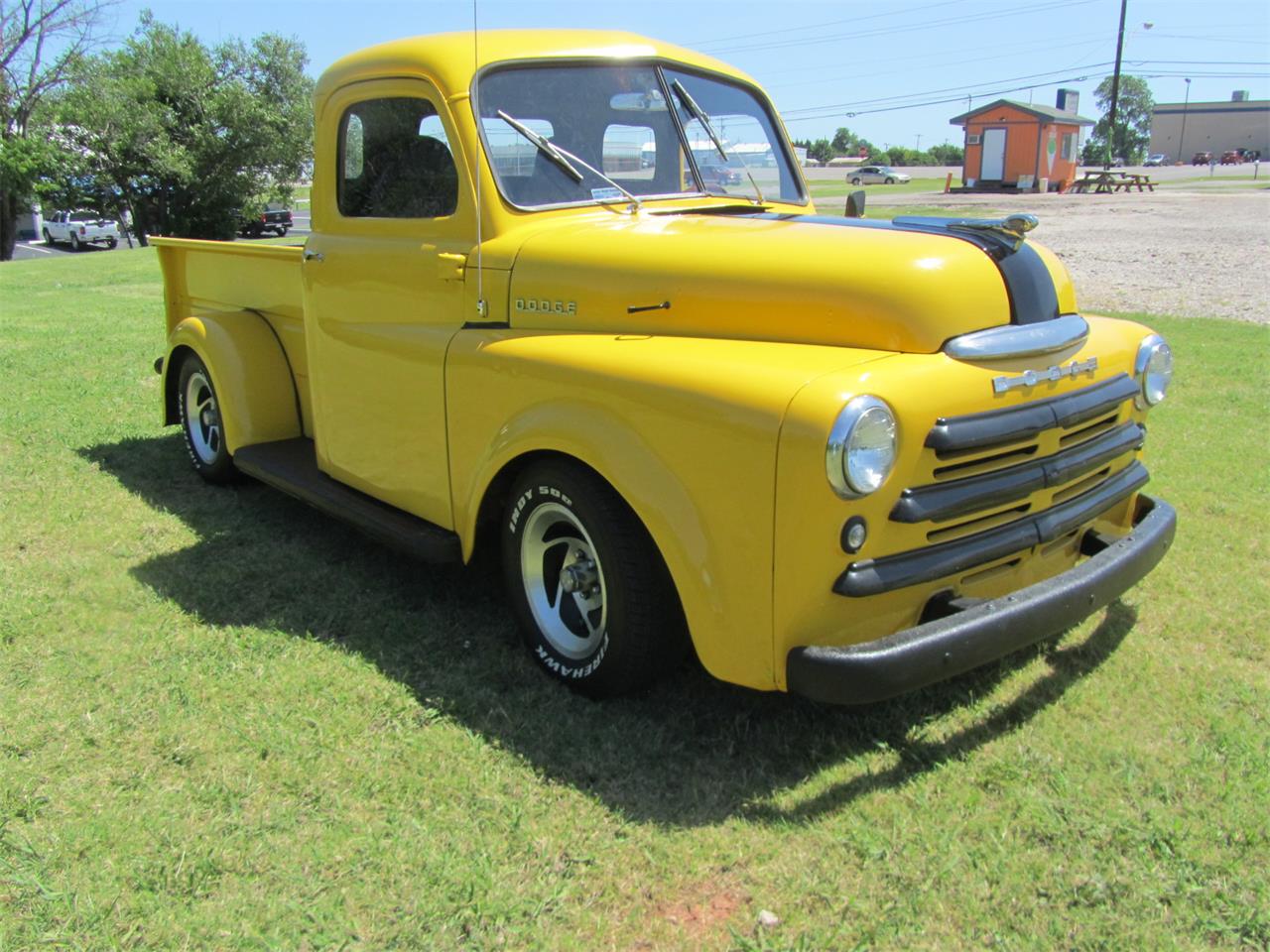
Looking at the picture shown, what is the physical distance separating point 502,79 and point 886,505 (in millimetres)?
2105

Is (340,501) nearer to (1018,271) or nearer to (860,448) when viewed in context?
(860,448)

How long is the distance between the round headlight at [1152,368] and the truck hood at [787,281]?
11.6 inches

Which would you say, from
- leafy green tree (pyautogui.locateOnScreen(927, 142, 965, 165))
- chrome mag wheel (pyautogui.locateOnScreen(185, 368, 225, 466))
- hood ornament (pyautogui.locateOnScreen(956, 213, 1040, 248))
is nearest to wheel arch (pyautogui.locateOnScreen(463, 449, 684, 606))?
hood ornament (pyautogui.locateOnScreen(956, 213, 1040, 248))

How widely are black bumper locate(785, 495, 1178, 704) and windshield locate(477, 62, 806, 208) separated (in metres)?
1.92

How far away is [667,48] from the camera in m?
3.96

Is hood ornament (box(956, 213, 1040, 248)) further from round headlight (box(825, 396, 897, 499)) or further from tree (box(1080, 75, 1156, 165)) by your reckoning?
tree (box(1080, 75, 1156, 165))

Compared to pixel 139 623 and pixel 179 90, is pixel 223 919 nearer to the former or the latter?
pixel 139 623

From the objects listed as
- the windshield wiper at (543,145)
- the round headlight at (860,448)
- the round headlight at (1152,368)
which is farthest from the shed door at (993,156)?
the round headlight at (860,448)

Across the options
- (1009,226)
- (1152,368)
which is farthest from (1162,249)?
(1009,226)

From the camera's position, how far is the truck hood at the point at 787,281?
108 inches

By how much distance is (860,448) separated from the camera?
243 cm

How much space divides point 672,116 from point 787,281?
129 cm

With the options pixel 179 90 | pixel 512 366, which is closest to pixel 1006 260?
pixel 512 366

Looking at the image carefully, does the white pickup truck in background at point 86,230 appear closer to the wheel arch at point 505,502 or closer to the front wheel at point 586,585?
the wheel arch at point 505,502
